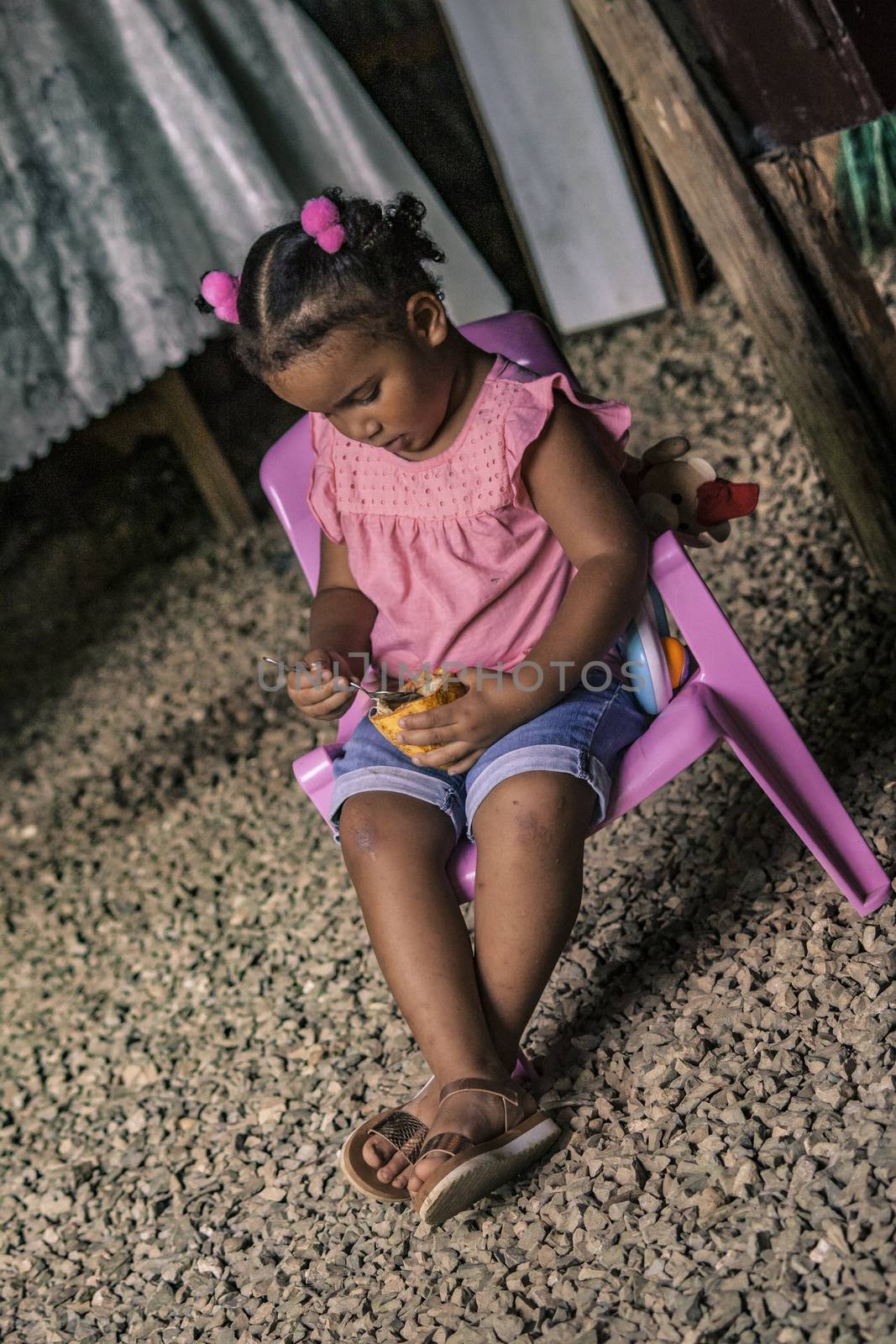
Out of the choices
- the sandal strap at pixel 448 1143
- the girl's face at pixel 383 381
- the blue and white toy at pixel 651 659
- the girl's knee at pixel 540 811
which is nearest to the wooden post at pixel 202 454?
the girl's face at pixel 383 381

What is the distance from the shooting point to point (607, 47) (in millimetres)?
2281

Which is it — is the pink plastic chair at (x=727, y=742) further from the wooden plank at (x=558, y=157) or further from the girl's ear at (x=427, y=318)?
the wooden plank at (x=558, y=157)

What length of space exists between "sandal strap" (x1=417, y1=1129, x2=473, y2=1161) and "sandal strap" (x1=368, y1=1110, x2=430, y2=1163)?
104 millimetres

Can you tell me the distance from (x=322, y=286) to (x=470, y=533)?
37 cm

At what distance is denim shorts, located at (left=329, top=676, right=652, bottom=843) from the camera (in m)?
1.63

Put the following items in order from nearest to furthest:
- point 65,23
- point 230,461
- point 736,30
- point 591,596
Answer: point 591,596, point 736,30, point 65,23, point 230,461

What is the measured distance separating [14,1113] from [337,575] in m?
1.07

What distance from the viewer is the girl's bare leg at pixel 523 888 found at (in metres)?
1.59

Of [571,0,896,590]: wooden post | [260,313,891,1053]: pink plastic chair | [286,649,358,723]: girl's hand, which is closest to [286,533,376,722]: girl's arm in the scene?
[286,649,358,723]: girl's hand

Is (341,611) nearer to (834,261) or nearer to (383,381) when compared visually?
(383,381)

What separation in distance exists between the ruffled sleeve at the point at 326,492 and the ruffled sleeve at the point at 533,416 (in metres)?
0.29

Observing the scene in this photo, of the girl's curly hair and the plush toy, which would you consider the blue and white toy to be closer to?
the plush toy

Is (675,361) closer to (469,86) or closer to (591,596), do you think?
(469,86)

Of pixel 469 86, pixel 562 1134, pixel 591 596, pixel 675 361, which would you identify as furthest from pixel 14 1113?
pixel 469 86
